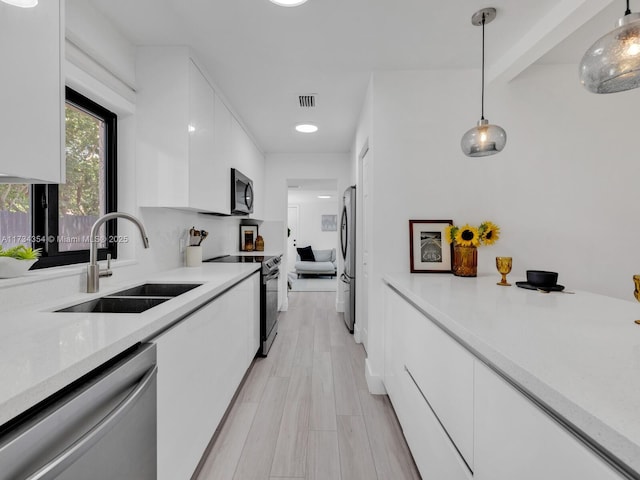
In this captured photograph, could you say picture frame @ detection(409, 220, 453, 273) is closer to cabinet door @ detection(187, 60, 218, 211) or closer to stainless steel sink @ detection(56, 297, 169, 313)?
cabinet door @ detection(187, 60, 218, 211)

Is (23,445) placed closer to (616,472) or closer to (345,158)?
(616,472)

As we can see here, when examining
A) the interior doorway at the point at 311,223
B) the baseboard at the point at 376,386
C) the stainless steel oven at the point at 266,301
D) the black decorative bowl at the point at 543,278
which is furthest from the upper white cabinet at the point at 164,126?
the interior doorway at the point at 311,223

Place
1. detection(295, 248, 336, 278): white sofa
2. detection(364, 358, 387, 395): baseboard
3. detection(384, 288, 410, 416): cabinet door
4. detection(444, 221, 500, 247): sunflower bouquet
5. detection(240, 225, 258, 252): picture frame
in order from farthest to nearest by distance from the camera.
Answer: detection(295, 248, 336, 278): white sofa → detection(240, 225, 258, 252): picture frame → detection(364, 358, 387, 395): baseboard → detection(444, 221, 500, 247): sunflower bouquet → detection(384, 288, 410, 416): cabinet door

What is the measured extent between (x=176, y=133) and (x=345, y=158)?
324 centimetres

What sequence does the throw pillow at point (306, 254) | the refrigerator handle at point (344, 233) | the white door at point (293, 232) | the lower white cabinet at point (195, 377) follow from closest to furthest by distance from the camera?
the lower white cabinet at point (195, 377), the refrigerator handle at point (344, 233), the throw pillow at point (306, 254), the white door at point (293, 232)

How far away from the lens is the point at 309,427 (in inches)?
81.4

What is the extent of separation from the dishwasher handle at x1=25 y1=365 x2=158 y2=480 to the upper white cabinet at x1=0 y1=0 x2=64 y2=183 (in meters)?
0.74

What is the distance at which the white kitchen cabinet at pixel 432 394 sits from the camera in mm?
1067

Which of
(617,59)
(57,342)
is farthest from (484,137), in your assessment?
(57,342)

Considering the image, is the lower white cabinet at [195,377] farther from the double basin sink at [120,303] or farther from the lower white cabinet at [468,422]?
the lower white cabinet at [468,422]

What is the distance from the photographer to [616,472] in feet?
1.70

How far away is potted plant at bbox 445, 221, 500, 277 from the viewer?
6.73ft

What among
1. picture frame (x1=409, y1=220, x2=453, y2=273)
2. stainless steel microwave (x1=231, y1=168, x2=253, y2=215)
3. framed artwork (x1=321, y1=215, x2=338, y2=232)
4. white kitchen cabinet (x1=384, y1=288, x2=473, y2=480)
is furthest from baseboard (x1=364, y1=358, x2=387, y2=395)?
framed artwork (x1=321, y1=215, x2=338, y2=232)

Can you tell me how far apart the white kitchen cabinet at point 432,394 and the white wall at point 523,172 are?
766mm
